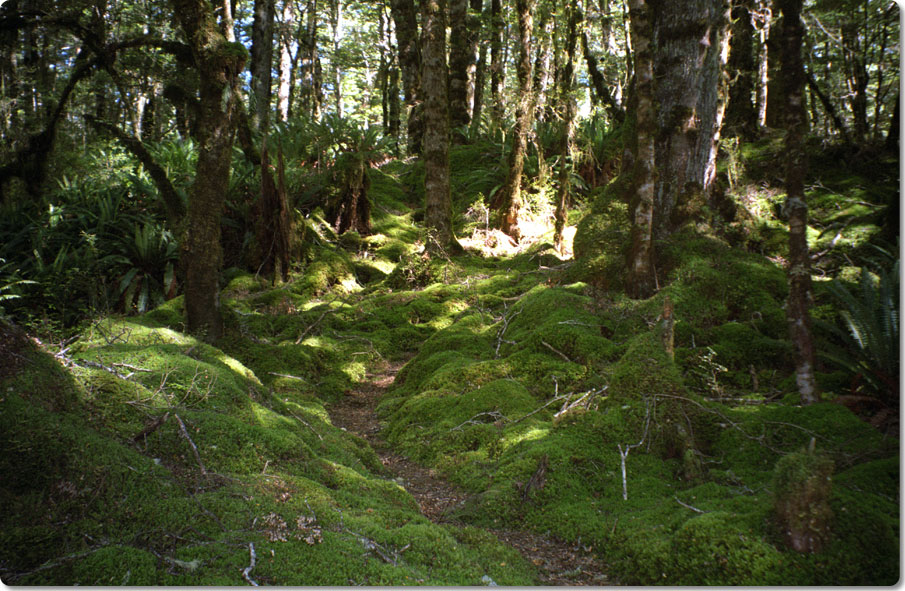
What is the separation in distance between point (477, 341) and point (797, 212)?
11.4 feet

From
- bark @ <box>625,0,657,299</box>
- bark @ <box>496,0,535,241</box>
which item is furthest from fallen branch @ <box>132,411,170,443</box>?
bark @ <box>496,0,535,241</box>

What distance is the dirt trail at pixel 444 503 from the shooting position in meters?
2.55

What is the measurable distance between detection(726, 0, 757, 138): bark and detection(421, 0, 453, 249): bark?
17.1 ft

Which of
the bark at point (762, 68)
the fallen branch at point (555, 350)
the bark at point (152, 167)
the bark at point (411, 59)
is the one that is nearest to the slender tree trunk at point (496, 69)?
the bark at point (411, 59)

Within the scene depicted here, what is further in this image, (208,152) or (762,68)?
(762,68)

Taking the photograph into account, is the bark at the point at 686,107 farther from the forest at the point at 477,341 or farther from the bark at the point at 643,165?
the bark at the point at 643,165

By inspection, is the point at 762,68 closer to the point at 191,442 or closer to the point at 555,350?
the point at 555,350

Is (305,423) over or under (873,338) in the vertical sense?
under

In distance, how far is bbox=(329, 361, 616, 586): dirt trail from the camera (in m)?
2.55

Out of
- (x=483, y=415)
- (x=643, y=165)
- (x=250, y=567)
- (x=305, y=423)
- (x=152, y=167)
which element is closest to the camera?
(x=250, y=567)

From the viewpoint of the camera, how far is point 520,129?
10.4m

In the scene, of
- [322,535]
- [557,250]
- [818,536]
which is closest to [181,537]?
[322,535]

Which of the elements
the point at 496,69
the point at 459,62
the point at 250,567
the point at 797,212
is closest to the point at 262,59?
the point at 459,62

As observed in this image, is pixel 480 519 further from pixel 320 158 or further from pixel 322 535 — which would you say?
pixel 320 158
